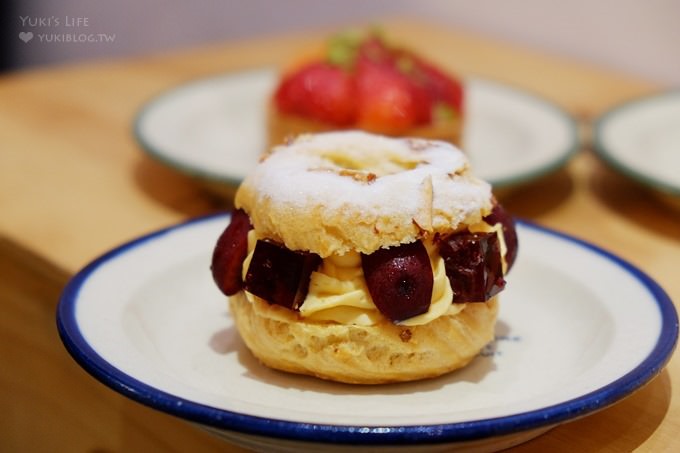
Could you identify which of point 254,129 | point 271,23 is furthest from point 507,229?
point 271,23

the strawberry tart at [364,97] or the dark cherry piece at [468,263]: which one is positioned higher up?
the dark cherry piece at [468,263]

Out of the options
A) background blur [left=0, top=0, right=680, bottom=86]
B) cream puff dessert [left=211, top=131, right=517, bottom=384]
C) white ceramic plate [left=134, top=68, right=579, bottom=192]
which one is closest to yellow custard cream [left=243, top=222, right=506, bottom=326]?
cream puff dessert [left=211, top=131, right=517, bottom=384]

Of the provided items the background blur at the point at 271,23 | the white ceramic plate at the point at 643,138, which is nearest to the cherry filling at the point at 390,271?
the white ceramic plate at the point at 643,138

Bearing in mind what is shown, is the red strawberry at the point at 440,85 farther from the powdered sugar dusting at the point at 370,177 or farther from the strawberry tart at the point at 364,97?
the powdered sugar dusting at the point at 370,177

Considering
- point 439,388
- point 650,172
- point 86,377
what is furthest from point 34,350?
point 650,172

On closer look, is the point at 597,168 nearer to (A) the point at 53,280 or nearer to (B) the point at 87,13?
(A) the point at 53,280

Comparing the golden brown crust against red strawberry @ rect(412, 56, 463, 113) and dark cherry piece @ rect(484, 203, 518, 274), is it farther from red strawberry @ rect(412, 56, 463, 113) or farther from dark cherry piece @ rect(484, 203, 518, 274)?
red strawberry @ rect(412, 56, 463, 113)
